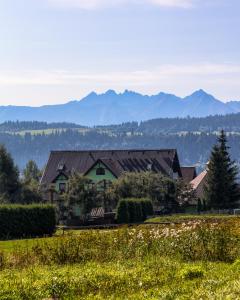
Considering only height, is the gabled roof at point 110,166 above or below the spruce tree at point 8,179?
above

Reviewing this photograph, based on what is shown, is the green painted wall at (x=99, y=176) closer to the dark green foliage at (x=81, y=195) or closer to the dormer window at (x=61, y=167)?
the dormer window at (x=61, y=167)

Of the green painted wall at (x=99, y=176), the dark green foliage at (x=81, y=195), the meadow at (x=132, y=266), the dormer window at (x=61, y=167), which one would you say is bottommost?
the meadow at (x=132, y=266)

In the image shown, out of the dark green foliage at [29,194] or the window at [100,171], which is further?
the window at [100,171]

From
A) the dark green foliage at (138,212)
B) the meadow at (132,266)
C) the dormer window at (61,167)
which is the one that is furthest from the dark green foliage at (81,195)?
the meadow at (132,266)

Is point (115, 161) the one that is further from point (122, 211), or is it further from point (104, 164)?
point (122, 211)

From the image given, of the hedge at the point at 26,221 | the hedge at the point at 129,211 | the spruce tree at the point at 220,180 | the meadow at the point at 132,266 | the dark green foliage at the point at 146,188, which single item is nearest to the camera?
the meadow at the point at 132,266

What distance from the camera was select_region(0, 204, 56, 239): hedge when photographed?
50.3 metres

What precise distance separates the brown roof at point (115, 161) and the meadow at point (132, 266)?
8114cm

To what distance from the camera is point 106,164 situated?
102 metres

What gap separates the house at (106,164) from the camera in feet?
334

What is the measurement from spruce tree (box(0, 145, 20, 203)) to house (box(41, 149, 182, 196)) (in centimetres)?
1940

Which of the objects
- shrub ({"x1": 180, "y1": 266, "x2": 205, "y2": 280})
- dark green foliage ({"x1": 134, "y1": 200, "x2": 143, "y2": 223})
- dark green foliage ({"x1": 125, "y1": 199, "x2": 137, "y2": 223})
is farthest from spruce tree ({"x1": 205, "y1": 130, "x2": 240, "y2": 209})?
shrub ({"x1": 180, "y1": 266, "x2": 205, "y2": 280})

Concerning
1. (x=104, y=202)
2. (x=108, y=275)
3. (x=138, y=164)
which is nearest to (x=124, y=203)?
(x=104, y=202)

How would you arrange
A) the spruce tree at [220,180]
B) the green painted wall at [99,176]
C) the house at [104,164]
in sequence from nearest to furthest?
1. the spruce tree at [220,180]
2. the green painted wall at [99,176]
3. the house at [104,164]
